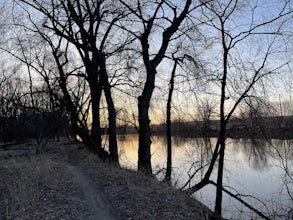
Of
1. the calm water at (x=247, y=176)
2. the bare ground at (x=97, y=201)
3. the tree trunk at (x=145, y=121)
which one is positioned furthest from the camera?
the tree trunk at (x=145, y=121)

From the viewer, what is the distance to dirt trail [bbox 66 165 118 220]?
723 cm

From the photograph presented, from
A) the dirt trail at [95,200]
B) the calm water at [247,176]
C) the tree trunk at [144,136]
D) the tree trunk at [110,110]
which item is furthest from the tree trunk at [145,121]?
the tree trunk at [110,110]

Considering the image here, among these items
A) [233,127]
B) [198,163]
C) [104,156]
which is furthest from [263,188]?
[104,156]

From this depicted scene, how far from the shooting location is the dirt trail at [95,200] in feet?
23.7

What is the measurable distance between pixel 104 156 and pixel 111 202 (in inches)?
364

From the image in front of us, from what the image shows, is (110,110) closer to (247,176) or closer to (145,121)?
(145,121)

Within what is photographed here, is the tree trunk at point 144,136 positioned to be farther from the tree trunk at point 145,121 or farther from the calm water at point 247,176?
the calm water at point 247,176

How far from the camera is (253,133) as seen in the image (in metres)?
12.3

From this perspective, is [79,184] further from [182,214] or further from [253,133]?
[253,133]

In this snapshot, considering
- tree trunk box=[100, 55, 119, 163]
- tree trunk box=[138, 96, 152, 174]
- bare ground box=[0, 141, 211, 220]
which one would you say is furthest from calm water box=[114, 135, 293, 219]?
bare ground box=[0, 141, 211, 220]

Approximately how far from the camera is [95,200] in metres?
8.38

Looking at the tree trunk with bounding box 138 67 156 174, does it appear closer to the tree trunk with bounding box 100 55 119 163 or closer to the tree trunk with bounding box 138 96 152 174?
the tree trunk with bounding box 138 96 152 174

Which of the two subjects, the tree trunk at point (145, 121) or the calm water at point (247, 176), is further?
the tree trunk at point (145, 121)

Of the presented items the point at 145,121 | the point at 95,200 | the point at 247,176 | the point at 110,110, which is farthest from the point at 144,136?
the point at 247,176
